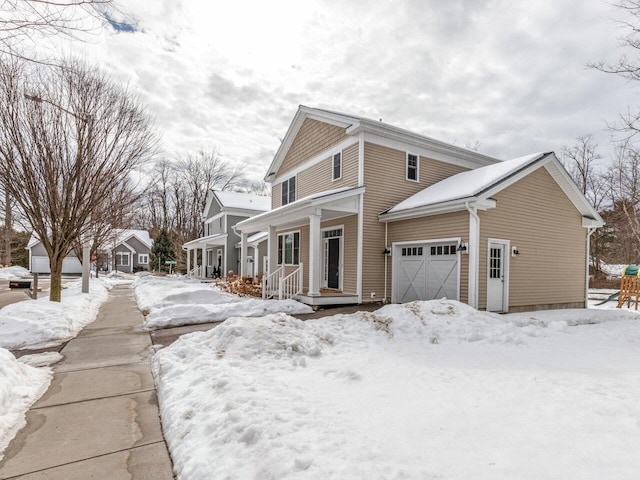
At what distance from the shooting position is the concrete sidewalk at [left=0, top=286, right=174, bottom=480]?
2846mm

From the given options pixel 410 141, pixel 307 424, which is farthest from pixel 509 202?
pixel 307 424

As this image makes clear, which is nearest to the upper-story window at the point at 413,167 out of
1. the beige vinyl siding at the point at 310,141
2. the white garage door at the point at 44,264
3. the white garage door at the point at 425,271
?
the beige vinyl siding at the point at 310,141

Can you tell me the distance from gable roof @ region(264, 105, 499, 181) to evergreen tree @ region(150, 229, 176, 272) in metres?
25.2

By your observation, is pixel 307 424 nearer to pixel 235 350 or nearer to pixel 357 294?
pixel 235 350

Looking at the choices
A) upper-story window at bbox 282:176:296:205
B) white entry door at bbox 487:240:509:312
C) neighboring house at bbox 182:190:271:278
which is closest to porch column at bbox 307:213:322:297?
white entry door at bbox 487:240:509:312

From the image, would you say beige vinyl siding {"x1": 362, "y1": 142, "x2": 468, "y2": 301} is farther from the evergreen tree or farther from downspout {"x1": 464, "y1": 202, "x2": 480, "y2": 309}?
the evergreen tree

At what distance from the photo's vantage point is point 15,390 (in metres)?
4.25

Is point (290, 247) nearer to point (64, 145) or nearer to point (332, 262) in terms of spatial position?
point (332, 262)

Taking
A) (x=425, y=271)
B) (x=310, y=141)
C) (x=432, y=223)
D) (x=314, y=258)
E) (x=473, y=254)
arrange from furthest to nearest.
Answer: (x=310, y=141), (x=425, y=271), (x=314, y=258), (x=432, y=223), (x=473, y=254)

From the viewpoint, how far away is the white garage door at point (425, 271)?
1017 cm

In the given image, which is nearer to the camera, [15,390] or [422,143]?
[15,390]

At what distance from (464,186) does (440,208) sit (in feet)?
4.56

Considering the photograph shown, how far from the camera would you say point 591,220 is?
12.6m

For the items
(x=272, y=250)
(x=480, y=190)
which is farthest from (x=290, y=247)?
(x=480, y=190)
